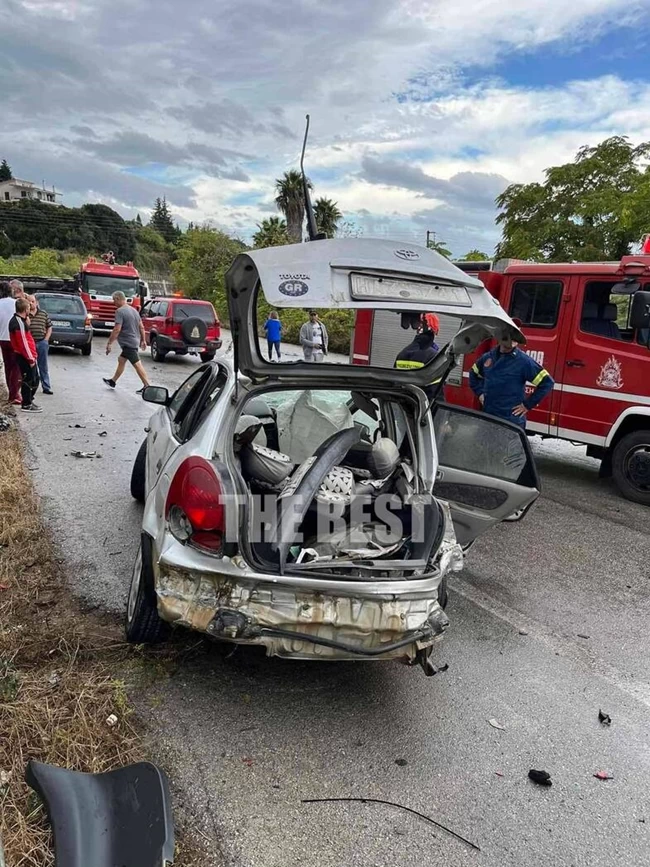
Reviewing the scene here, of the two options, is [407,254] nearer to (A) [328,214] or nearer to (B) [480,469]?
(B) [480,469]

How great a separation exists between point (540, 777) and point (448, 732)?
1.41 feet

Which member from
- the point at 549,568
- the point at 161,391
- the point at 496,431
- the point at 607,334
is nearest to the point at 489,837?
the point at 496,431

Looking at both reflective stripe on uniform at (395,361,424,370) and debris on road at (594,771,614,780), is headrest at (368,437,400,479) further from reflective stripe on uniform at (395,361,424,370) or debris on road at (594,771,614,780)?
reflective stripe on uniform at (395,361,424,370)

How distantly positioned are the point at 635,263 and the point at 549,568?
136 inches

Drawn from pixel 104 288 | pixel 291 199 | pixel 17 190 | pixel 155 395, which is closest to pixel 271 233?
pixel 291 199

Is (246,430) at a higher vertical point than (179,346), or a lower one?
higher

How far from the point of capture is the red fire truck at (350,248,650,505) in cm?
644

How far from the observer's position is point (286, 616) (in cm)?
262

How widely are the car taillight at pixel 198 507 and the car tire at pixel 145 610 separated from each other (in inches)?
14.2

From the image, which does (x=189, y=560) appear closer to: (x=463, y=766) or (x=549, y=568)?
(x=463, y=766)

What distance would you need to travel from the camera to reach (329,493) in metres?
3.29

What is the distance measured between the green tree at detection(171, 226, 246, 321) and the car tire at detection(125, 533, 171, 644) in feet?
125

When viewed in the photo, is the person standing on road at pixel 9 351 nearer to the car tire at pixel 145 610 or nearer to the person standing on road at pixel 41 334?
the person standing on road at pixel 41 334

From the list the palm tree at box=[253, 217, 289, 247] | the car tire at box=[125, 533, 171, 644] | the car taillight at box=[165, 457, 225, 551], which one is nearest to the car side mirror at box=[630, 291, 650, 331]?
the car taillight at box=[165, 457, 225, 551]
